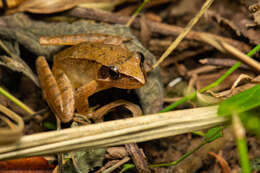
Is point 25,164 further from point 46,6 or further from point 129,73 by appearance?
point 46,6

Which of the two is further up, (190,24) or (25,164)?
(190,24)

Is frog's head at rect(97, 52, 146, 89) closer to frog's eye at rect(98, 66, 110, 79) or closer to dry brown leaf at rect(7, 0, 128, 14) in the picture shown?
frog's eye at rect(98, 66, 110, 79)

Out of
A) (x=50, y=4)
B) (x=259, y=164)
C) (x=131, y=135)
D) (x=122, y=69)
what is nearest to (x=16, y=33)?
(x=50, y=4)

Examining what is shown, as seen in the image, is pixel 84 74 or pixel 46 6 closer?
pixel 84 74

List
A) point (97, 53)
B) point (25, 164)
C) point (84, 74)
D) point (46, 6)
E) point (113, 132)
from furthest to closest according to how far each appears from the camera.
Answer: point (46, 6), point (84, 74), point (97, 53), point (25, 164), point (113, 132)

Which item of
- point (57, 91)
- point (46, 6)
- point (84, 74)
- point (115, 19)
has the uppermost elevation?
point (46, 6)

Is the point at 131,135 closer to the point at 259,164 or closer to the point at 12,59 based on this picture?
the point at 259,164

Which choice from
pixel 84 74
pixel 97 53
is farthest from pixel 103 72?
pixel 84 74

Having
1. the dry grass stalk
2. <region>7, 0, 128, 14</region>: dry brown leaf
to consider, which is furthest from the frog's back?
the dry grass stalk
